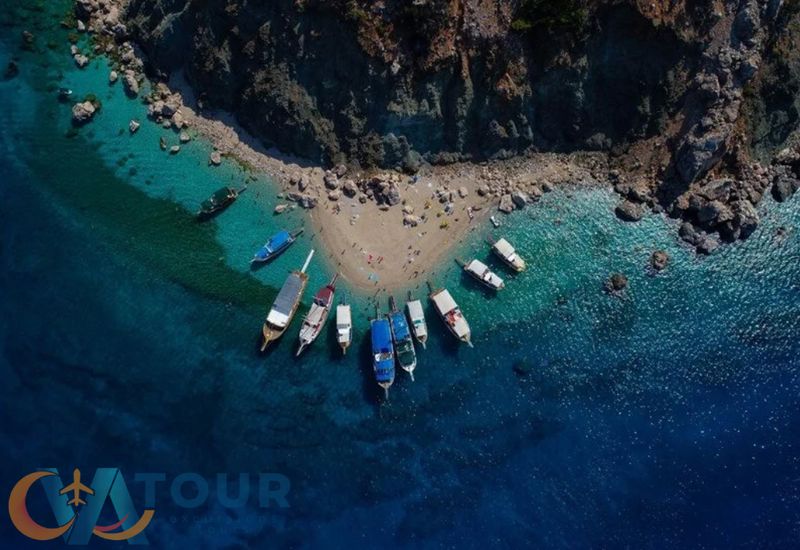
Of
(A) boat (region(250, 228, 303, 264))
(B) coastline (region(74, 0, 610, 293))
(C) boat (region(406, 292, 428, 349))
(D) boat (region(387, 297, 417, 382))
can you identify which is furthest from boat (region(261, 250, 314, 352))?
(C) boat (region(406, 292, 428, 349))

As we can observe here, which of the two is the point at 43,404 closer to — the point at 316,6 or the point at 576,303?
the point at 316,6

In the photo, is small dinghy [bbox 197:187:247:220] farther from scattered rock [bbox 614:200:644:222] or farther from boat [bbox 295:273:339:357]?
scattered rock [bbox 614:200:644:222]

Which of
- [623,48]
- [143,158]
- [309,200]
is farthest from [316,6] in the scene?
[623,48]

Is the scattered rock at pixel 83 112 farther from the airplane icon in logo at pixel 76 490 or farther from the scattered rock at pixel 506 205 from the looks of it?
the scattered rock at pixel 506 205


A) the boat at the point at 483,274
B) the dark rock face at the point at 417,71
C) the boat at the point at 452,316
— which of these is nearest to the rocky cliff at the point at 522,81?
the dark rock face at the point at 417,71

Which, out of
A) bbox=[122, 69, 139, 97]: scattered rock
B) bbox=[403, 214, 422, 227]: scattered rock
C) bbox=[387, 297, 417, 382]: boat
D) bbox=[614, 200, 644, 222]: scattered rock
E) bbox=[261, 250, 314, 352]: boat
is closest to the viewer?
bbox=[261, 250, 314, 352]: boat

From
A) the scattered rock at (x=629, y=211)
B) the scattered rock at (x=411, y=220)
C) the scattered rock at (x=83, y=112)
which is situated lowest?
the scattered rock at (x=83, y=112)
